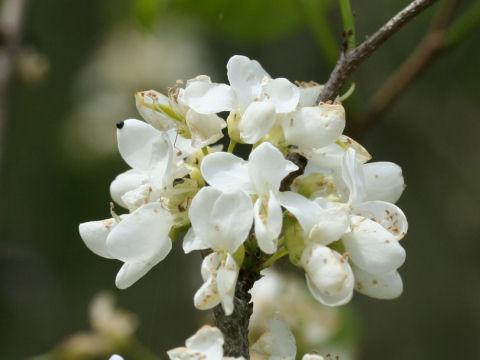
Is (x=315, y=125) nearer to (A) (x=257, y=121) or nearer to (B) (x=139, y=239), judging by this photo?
(A) (x=257, y=121)

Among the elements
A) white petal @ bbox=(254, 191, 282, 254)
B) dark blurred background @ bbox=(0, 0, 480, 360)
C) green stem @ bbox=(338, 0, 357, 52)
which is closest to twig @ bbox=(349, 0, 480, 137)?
green stem @ bbox=(338, 0, 357, 52)

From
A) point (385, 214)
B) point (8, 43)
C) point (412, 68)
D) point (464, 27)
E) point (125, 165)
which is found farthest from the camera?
point (125, 165)

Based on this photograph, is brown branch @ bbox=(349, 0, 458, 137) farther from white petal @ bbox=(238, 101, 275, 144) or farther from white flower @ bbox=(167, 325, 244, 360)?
white flower @ bbox=(167, 325, 244, 360)

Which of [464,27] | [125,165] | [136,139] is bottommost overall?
[125,165]

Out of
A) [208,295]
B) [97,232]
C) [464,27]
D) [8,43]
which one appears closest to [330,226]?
[208,295]

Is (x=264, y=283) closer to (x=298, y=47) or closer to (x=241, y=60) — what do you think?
(x=241, y=60)

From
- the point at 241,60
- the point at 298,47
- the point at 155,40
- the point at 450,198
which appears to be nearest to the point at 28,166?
the point at 155,40
